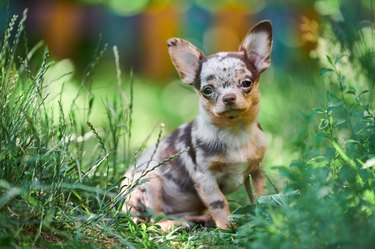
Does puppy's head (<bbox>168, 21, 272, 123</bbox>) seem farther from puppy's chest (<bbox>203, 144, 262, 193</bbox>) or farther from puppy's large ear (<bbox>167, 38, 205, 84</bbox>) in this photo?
puppy's chest (<bbox>203, 144, 262, 193</bbox>)

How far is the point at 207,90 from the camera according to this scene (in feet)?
14.3

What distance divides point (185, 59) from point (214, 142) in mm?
564

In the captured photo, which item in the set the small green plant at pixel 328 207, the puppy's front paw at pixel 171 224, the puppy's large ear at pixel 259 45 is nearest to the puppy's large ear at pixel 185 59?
the puppy's large ear at pixel 259 45

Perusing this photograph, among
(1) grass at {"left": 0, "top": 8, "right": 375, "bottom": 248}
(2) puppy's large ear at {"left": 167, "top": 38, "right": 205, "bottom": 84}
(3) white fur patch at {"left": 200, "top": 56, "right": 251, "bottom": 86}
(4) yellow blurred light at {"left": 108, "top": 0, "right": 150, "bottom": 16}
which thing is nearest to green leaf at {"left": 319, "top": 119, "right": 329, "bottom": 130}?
(1) grass at {"left": 0, "top": 8, "right": 375, "bottom": 248}

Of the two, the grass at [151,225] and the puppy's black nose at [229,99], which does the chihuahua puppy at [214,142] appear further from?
the grass at [151,225]

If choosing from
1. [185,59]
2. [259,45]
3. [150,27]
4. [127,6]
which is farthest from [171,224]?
[127,6]

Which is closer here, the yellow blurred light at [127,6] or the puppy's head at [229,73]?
the puppy's head at [229,73]

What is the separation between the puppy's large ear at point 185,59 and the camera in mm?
4543

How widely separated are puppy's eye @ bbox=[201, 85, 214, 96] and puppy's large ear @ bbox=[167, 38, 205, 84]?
19 cm

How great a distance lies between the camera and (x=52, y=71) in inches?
226

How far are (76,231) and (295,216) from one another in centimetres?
109

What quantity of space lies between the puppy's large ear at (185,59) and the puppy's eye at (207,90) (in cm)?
19

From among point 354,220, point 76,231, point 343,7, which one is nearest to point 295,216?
point 354,220

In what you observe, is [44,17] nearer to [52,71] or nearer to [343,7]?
[52,71]
